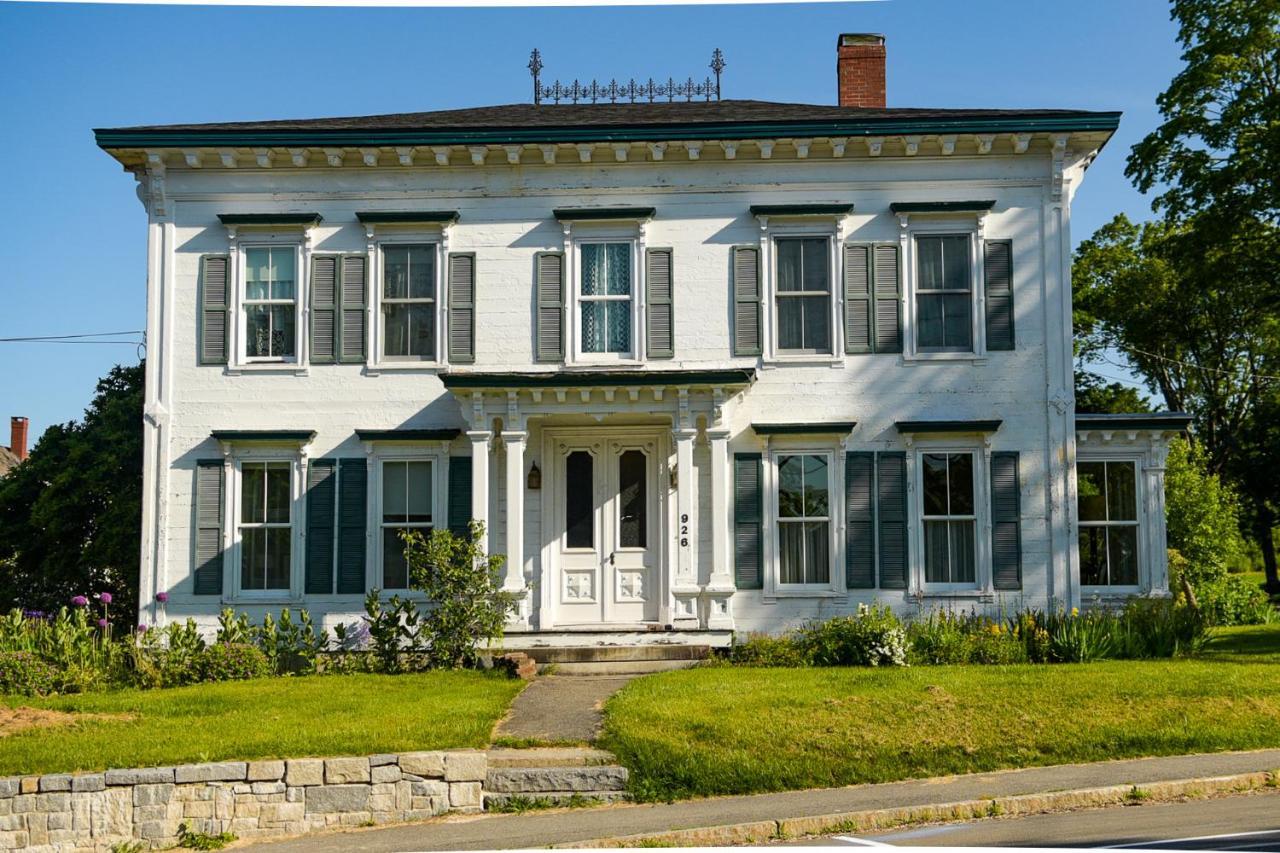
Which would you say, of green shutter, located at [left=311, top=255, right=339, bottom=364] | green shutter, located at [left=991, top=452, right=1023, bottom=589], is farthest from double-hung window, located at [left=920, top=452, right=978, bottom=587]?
green shutter, located at [left=311, top=255, right=339, bottom=364]

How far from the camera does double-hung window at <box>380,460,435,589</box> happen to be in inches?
677

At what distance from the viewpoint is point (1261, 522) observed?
39.2 meters

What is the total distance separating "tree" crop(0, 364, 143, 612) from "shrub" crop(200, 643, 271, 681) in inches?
224

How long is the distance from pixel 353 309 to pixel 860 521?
769 cm

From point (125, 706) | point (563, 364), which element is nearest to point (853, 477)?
point (563, 364)

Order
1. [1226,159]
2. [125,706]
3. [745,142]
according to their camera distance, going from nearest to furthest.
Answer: [125,706], [745,142], [1226,159]

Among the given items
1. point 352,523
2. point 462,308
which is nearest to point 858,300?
point 462,308

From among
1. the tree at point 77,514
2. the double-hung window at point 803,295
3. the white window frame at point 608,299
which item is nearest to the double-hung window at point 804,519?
the double-hung window at point 803,295

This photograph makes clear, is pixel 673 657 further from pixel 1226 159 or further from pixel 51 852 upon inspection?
pixel 1226 159

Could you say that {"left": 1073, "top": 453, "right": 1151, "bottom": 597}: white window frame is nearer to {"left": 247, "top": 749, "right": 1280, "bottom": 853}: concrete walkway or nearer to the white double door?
the white double door

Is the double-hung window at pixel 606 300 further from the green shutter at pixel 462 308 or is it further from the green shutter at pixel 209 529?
the green shutter at pixel 209 529

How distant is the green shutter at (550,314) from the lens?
56.5 ft

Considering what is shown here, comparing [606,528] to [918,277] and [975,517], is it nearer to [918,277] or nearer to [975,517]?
[975,517]

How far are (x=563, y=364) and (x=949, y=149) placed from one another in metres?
6.15
